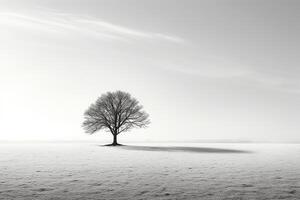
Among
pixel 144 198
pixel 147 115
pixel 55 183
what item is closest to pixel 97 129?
pixel 147 115

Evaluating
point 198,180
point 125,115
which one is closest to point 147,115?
point 125,115

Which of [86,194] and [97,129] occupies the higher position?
[97,129]

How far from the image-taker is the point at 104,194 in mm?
11391

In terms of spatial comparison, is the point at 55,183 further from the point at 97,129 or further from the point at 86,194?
the point at 97,129

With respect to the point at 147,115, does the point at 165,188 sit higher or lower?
lower

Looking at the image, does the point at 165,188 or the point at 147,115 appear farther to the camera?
the point at 147,115

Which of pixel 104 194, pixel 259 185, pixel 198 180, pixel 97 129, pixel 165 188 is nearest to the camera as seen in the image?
pixel 104 194

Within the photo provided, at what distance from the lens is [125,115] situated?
68312 mm

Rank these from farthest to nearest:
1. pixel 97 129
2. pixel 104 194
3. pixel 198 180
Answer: pixel 97 129 < pixel 198 180 < pixel 104 194

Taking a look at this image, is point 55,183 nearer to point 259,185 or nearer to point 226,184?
point 226,184

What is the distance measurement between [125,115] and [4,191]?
2215 inches

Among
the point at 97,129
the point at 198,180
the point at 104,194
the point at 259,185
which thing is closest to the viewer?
the point at 104,194

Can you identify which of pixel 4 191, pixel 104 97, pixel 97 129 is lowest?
pixel 4 191

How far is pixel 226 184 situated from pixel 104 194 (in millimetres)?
6298
